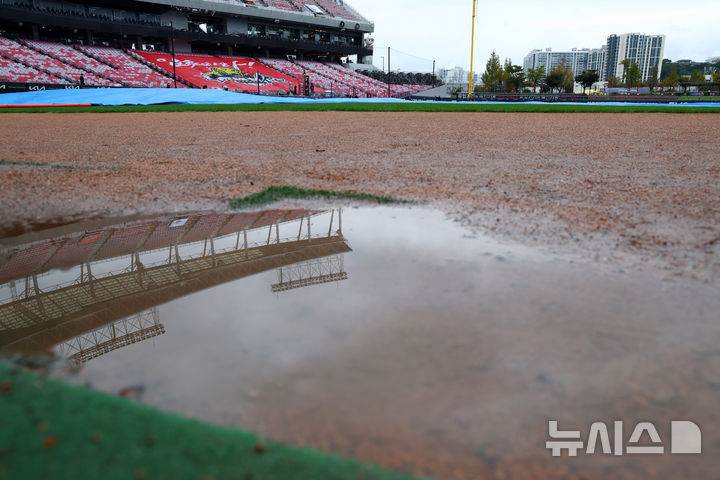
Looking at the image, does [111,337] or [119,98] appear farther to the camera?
[119,98]

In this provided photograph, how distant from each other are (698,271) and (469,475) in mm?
1493

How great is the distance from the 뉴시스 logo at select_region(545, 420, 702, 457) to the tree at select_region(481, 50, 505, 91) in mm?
54687

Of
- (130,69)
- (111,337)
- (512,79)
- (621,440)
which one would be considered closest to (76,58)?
(130,69)

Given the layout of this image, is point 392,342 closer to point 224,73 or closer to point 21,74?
point 21,74

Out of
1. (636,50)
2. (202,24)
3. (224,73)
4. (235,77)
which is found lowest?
(235,77)

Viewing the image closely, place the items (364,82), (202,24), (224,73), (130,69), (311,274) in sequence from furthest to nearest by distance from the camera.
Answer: (364,82) < (202,24) < (224,73) < (130,69) < (311,274)

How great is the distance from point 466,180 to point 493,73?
53.4 metres

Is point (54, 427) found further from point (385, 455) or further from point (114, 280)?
point (114, 280)

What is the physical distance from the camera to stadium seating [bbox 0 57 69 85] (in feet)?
80.9

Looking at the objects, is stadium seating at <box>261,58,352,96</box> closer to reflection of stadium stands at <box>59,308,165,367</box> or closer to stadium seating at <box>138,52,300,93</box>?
stadium seating at <box>138,52,300,93</box>

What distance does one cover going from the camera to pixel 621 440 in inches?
40.4

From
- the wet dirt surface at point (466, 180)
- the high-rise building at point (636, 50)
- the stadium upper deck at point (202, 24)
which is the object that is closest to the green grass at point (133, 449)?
the wet dirt surface at point (466, 180)

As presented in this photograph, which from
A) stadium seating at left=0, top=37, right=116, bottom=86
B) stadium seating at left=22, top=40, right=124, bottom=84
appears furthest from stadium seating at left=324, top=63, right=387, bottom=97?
stadium seating at left=0, top=37, right=116, bottom=86

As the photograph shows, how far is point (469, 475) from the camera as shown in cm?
90
